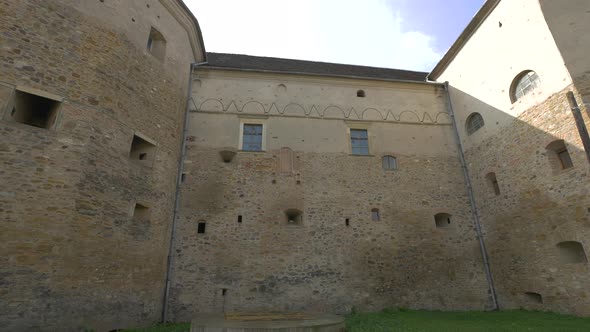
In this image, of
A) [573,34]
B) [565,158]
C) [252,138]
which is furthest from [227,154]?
[573,34]

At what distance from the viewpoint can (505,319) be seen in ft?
27.7

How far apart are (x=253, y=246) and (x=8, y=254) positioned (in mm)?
5946

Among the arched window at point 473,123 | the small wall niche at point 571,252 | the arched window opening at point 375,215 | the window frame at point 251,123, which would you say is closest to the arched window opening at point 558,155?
the small wall niche at point 571,252

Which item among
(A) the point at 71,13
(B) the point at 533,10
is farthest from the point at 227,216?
(B) the point at 533,10

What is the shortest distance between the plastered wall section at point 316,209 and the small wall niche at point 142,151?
5.57ft

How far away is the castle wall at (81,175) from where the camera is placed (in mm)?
6293

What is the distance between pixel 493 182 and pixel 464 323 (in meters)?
5.64

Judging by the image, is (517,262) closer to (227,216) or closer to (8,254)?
(227,216)

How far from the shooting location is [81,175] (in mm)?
7223

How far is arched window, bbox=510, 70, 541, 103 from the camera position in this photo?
9.92 metres

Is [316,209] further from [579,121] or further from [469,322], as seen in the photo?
[579,121]

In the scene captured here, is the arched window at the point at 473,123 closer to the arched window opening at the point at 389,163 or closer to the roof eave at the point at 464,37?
the roof eave at the point at 464,37

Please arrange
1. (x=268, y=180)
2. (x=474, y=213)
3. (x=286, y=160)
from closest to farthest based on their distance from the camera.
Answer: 1. (x=268, y=180)
2. (x=286, y=160)
3. (x=474, y=213)

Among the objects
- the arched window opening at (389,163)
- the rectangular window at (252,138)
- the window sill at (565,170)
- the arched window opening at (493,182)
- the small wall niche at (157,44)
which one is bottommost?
the window sill at (565,170)
